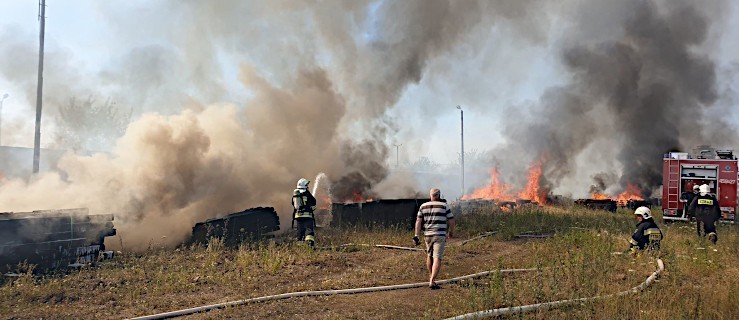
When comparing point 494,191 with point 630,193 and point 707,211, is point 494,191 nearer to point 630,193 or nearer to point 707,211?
point 630,193

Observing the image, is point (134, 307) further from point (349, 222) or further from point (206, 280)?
point (349, 222)

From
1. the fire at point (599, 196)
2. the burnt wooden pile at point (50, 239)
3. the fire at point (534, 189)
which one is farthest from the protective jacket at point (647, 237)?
the fire at point (599, 196)

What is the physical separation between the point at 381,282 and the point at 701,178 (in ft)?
52.5

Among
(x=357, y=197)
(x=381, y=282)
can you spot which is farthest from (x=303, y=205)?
(x=357, y=197)

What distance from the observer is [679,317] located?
18.8 ft

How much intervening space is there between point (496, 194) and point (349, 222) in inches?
667

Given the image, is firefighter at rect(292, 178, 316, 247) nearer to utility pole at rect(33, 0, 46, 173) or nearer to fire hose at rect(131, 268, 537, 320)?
fire hose at rect(131, 268, 537, 320)

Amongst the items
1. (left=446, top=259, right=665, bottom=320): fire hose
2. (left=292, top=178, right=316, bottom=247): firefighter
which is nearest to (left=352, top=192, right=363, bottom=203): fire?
(left=292, top=178, right=316, bottom=247): firefighter

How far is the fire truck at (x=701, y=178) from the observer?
17.8m

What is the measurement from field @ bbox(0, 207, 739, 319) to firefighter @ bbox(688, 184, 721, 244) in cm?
65

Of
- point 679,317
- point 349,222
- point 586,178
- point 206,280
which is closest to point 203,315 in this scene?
point 206,280

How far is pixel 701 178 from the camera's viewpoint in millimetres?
18312

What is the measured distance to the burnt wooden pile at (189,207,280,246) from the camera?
12367 millimetres

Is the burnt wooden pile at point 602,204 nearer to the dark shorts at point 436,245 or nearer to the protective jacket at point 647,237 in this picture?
the protective jacket at point 647,237
